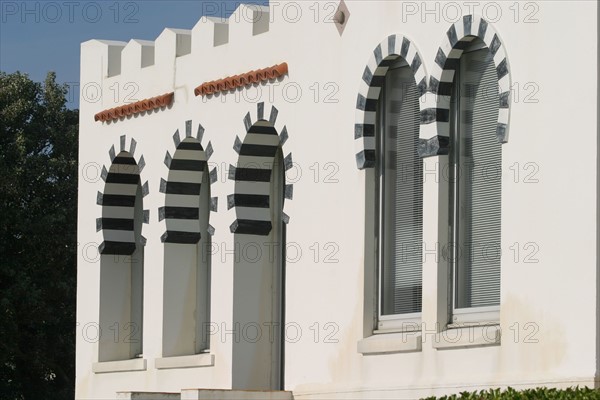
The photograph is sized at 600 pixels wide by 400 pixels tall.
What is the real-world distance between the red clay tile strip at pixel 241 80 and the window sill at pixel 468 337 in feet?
16.9

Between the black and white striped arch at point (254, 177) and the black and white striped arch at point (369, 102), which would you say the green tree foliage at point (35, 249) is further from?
the black and white striped arch at point (369, 102)

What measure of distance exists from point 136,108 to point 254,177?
10.6ft

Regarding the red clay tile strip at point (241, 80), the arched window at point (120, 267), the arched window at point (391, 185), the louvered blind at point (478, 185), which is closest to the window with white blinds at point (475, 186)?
the louvered blind at point (478, 185)

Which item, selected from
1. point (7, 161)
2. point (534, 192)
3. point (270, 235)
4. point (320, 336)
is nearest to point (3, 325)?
point (7, 161)

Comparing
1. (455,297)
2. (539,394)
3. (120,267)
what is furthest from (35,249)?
(539,394)

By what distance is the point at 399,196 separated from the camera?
1952cm

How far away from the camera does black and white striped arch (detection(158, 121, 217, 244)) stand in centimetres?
2370

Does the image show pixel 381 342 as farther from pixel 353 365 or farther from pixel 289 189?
pixel 289 189

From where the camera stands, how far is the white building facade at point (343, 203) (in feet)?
53.8

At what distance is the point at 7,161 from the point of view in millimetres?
36406

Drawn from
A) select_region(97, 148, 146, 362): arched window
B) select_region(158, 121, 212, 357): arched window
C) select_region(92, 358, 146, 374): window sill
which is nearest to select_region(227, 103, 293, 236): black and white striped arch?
select_region(158, 121, 212, 357): arched window

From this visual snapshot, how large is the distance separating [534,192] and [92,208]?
11.0 meters

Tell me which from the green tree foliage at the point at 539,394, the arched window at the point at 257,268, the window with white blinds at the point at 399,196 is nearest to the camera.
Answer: the green tree foliage at the point at 539,394

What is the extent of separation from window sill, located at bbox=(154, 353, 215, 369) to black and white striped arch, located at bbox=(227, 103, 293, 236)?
1.95m
